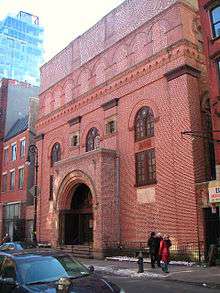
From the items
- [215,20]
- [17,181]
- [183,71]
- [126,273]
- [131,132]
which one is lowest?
[126,273]

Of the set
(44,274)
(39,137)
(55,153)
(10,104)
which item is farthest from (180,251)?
(10,104)

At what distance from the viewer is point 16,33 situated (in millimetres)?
159875

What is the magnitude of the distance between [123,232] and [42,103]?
703 inches

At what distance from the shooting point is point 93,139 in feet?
100

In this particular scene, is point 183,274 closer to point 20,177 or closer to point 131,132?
point 131,132

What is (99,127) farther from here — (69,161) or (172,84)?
(172,84)

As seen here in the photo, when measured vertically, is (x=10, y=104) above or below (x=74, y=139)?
above

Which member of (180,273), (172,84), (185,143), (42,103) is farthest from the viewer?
(42,103)

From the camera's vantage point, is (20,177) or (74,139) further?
(20,177)

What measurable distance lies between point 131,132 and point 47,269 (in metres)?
19.3

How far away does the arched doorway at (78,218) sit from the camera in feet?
98.1

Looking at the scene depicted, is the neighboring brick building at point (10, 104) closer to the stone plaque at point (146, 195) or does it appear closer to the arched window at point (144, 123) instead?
the arched window at point (144, 123)

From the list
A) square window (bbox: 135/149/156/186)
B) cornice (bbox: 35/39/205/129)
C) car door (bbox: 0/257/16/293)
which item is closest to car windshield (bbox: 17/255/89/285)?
car door (bbox: 0/257/16/293)

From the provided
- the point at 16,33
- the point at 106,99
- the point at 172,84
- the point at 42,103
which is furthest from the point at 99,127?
the point at 16,33
